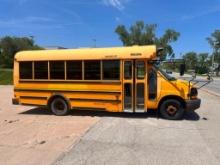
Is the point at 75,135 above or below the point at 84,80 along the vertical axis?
below

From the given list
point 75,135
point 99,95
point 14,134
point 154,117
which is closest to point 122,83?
point 99,95

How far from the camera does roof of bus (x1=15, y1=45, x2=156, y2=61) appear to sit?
34.1 ft

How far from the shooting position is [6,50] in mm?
85938

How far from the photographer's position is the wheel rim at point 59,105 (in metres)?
11.6

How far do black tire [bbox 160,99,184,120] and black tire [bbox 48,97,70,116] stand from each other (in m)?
3.52

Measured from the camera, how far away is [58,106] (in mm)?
11734

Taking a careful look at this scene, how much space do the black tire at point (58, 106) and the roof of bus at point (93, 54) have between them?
1552 mm

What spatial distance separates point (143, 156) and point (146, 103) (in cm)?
423

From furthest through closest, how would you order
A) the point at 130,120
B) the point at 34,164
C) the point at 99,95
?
1. the point at 99,95
2. the point at 130,120
3. the point at 34,164

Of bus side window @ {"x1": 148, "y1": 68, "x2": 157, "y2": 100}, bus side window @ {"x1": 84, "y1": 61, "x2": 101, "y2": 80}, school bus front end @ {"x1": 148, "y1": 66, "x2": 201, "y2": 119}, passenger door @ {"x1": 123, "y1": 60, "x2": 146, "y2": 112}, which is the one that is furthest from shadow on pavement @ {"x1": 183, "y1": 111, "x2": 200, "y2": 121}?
bus side window @ {"x1": 84, "y1": 61, "x2": 101, "y2": 80}

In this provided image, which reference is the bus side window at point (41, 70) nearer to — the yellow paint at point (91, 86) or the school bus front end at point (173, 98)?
the yellow paint at point (91, 86)

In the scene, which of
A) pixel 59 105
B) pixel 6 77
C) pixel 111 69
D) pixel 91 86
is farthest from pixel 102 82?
pixel 6 77

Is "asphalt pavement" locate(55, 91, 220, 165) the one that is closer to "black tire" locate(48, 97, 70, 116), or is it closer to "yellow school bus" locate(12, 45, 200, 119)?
"yellow school bus" locate(12, 45, 200, 119)

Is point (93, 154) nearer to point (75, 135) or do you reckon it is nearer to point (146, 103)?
point (75, 135)
